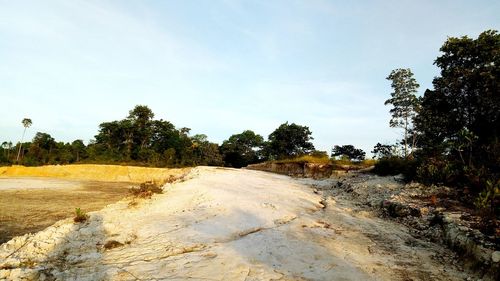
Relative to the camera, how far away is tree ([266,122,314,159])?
5819 centimetres

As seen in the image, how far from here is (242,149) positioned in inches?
2660

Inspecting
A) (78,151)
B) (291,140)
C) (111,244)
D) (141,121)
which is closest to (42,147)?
(78,151)

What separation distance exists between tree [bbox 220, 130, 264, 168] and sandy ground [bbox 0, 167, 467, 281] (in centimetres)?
5422

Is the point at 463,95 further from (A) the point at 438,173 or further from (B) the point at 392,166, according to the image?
(A) the point at 438,173

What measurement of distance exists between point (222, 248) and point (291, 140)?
53.7 meters

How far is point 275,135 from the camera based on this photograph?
5984 centimetres

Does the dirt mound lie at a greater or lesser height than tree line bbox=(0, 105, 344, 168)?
lesser

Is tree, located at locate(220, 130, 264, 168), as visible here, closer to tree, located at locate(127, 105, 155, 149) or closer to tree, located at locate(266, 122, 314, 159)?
tree, located at locate(266, 122, 314, 159)

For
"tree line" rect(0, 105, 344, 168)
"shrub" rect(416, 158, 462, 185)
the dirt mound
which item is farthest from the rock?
"tree line" rect(0, 105, 344, 168)

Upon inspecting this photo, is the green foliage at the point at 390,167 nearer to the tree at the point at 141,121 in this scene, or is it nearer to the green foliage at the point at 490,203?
the green foliage at the point at 490,203

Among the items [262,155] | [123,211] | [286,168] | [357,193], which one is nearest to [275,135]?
[262,155]

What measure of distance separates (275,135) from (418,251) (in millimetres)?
54241

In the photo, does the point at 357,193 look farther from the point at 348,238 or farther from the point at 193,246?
the point at 193,246

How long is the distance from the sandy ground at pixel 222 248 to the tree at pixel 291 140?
49979 millimetres
